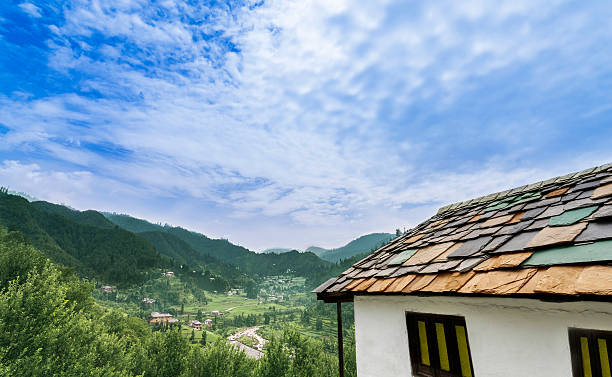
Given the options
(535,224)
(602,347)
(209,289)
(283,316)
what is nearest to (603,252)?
(602,347)

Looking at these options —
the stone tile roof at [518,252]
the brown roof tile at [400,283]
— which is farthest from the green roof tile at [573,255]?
the brown roof tile at [400,283]

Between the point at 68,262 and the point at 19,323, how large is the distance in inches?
4588

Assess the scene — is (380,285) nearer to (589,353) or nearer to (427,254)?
(427,254)

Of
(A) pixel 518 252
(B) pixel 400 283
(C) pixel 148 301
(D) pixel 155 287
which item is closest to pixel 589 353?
(A) pixel 518 252

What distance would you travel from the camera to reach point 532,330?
96.3 inches

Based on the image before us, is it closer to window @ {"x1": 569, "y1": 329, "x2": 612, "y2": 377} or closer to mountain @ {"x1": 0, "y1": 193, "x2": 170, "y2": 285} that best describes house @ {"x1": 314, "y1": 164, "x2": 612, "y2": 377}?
window @ {"x1": 569, "y1": 329, "x2": 612, "y2": 377}

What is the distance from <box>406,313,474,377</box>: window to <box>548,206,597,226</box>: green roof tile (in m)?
1.50

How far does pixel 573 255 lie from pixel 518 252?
509 millimetres

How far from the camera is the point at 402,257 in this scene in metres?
4.60

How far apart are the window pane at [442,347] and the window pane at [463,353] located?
0.63 ft

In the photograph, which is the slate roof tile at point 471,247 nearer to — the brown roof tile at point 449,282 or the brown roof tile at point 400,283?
the brown roof tile at point 449,282

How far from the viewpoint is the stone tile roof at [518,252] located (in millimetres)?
2145

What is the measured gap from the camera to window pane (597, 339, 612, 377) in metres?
2.21

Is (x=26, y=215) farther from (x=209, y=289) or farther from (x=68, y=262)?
(x=209, y=289)
